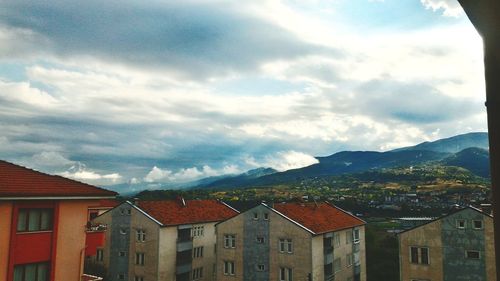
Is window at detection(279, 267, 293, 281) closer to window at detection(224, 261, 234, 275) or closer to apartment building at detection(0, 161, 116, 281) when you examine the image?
window at detection(224, 261, 234, 275)

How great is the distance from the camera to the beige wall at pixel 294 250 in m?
41.3

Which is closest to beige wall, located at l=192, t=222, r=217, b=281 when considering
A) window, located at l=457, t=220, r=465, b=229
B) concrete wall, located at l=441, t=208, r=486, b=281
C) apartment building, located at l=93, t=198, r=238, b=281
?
apartment building, located at l=93, t=198, r=238, b=281

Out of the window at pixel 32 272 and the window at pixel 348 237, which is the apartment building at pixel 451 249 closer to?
the window at pixel 348 237

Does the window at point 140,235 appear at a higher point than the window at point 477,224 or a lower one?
lower

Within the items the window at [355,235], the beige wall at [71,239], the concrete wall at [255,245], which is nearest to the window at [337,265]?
the window at [355,235]

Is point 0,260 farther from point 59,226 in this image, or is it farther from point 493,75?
point 493,75

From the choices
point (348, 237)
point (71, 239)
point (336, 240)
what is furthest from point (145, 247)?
point (71, 239)

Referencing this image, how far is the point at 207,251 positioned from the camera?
180 feet

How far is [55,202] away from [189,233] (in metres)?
32.9

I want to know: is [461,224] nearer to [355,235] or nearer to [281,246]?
[281,246]

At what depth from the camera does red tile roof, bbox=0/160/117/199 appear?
18656 millimetres

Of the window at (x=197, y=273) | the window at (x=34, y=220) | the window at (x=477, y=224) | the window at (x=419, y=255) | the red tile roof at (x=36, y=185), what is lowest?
the window at (x=197, y=273)

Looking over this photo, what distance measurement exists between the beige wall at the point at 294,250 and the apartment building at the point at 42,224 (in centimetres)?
2393

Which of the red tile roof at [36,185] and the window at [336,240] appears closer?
the red tile roof at [36,185]
